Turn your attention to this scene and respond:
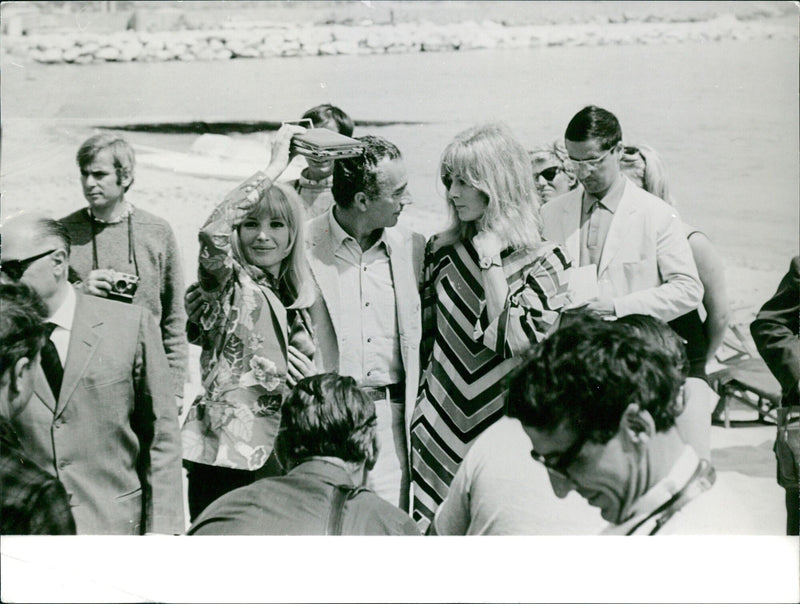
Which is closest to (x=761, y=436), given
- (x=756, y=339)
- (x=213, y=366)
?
(x=756, y=339)

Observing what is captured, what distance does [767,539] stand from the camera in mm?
3926

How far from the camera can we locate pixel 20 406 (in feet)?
12.8

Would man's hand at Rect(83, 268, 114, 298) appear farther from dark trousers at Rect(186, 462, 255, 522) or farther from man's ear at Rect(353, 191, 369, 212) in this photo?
man's ear at Rect(353, 191, 369, 212)

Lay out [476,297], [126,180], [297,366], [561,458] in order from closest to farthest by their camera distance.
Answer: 1. [561,458]
2. [476,297]
3. [297,366]
4. [126,180]

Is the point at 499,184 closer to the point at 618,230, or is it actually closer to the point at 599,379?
the point at 618,230

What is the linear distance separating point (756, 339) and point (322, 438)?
1.77 metres

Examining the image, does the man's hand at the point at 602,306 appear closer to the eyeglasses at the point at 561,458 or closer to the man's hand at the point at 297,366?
Answer: the eyeglasses at the point at 561,458

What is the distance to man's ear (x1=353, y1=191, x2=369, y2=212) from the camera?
3.76 meters

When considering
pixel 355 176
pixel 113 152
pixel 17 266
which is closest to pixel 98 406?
pixel 17 266

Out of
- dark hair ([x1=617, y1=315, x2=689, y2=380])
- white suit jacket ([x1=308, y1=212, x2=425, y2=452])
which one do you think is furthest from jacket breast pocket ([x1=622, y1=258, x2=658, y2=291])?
white suit jacket ([x1=308, y1=212, x2=425, y2=452])

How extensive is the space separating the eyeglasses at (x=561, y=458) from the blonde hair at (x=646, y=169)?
1.03m

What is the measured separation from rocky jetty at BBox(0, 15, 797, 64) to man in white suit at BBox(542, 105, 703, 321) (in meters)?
0.43

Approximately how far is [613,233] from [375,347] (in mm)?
1013

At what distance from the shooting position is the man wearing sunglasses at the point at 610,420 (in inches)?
138
